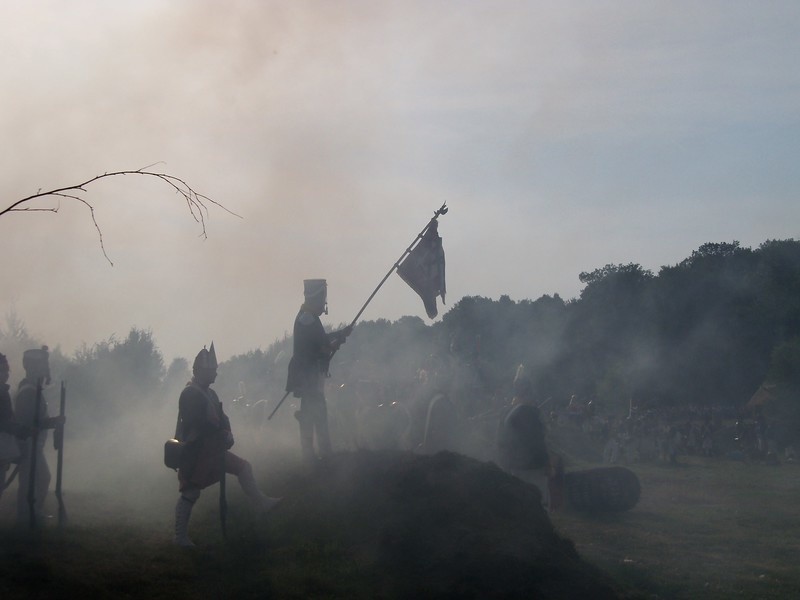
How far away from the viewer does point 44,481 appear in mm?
11633

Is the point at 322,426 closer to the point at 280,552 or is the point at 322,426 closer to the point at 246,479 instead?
the point at 246,479

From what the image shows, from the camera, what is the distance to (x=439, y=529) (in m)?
8.93

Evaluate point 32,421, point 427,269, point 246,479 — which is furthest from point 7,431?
point 427,269

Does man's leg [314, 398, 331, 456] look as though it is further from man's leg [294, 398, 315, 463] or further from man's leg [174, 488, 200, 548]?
man's leg [174, 488, 200, 548]

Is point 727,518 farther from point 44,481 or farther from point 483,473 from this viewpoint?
point 44,481

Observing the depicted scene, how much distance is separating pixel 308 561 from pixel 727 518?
9.21 meters

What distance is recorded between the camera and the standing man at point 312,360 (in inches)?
463

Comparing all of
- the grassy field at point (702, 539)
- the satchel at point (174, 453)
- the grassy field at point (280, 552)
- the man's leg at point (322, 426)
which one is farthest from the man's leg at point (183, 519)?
the grassy field at point (702, 539)

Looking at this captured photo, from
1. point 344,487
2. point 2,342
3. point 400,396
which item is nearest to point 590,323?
point 2,342

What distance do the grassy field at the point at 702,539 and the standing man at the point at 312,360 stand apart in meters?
3.52

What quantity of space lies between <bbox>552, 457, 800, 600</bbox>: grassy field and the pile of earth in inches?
65.0

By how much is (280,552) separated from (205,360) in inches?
94.5

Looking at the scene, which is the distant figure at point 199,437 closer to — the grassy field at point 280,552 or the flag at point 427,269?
the grassy field at point 280,552

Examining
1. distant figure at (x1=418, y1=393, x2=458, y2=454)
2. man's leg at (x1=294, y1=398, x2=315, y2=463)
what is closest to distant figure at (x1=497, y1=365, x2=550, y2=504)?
distant figure at (x1=418, y1=393, x2=458, y2=454)
